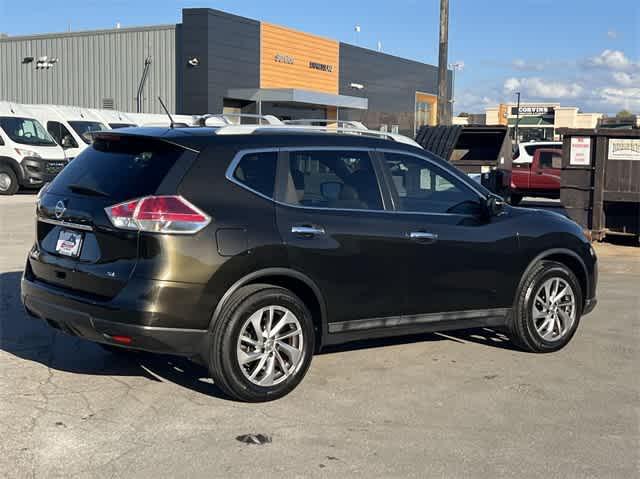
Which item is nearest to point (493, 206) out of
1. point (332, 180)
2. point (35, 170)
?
point (332, 180)

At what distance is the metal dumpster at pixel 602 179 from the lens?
13461mm

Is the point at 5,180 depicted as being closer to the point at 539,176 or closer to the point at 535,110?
the point at 539,176

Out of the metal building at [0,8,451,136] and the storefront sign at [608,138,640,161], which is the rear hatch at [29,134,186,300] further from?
the metal building at [0,8,451,136]

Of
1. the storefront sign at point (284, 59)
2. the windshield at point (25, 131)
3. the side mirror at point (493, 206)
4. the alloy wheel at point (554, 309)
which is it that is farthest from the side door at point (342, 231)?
the storefront sign at point (284, 59)

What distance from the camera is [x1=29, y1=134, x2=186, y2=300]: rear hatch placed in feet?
16.0

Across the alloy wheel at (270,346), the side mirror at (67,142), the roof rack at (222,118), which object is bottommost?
the alloy wheel at (270,346)

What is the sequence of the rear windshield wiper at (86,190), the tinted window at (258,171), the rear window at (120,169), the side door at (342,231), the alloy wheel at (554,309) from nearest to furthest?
the rear window at (120,169) < the rear windshield wiper at (86,190) < the tinted window at (258,171) < the side door at (342,231) < the alloy wheel at (554,309)

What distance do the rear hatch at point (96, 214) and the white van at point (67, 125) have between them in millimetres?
19218

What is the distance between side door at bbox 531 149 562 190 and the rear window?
18156 mm

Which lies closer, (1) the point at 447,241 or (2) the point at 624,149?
(1) the point at 447,241

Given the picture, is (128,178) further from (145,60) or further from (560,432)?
(145,60)

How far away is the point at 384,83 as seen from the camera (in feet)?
183

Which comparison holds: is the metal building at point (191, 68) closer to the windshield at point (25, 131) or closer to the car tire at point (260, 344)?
the windshield at point (25, 131)

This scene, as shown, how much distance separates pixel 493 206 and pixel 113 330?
119 inches
